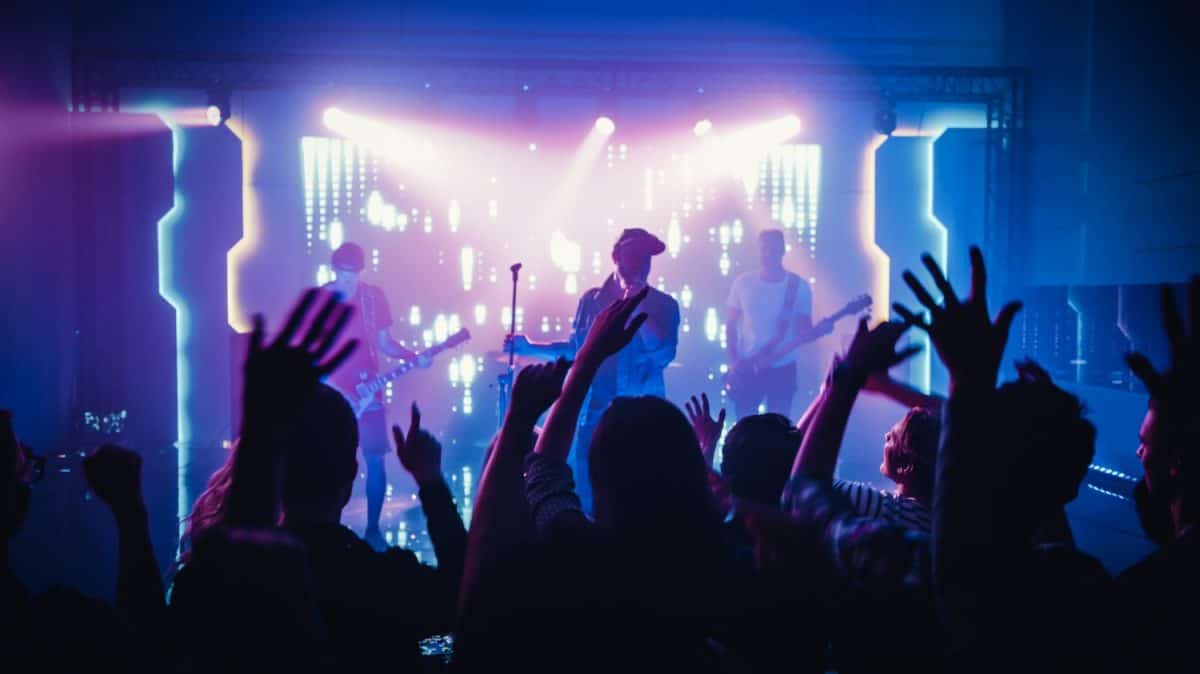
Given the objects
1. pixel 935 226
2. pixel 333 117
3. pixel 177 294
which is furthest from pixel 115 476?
pixel 935 226

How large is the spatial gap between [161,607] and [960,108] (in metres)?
9.74

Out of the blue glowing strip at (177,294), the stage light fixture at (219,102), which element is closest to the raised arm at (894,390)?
the stage light fixture at (219,102)

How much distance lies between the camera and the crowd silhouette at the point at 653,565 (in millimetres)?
1152

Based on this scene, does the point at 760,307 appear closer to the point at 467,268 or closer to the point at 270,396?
the point at 467,268

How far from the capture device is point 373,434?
555 cm

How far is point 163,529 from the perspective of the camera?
206 inches

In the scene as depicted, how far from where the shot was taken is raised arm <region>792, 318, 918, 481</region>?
157 cm

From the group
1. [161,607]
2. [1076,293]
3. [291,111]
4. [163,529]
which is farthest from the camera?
[291,111]

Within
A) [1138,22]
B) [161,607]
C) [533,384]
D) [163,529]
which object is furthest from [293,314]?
[1138,22]

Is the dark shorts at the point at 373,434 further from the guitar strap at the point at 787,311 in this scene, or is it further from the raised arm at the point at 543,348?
the guitar strap at the point at 787,311

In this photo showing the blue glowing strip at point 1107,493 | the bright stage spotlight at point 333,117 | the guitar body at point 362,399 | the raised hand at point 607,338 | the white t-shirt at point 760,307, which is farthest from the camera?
the bright stage spotlight at point 333,117

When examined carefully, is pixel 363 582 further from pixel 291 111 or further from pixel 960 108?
pixel 960 108

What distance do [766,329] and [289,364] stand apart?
20.2 feet

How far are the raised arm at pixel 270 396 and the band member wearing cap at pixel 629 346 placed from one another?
290 centimetres
